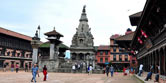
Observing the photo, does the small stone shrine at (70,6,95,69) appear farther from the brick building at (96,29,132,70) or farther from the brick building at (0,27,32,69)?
the brick building at (0,27,32,69)

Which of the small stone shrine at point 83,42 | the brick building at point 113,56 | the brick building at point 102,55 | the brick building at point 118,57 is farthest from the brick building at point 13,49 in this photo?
the brick building at point 118,57

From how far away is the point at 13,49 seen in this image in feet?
188

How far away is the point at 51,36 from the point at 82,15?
2473 cm

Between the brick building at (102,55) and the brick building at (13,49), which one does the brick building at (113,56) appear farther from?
the brick building at (13,49)

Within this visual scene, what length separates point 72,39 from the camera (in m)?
66.1

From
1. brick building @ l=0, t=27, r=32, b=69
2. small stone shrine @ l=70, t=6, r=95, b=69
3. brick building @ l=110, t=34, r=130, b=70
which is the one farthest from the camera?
brick building @ l=110, t=34, r=130, b=70

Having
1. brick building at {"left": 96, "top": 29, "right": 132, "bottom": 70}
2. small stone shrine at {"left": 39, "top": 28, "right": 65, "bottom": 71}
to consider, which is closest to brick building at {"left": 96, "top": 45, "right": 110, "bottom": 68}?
brick building at {"left": 96, "top": 29, "right": 132, "bottom": 70}

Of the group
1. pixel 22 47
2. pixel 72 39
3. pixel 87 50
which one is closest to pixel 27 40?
pixel 22 47

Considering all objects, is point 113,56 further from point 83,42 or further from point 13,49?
point 13,49

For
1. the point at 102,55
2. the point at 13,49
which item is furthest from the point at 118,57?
the point at 13,49

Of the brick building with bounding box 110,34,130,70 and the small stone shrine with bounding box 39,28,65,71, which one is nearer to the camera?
the small stone shrine with bounding box 39,28,65,71

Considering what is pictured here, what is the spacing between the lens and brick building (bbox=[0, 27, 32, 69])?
5222 cm

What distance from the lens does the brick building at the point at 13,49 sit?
2056 inches

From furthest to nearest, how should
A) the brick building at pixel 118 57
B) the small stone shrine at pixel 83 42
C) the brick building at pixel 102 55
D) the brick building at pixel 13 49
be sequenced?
the brick building at pixel 102 55
the brick building at pixel 118 57
the small stone shrine at pixel 83 42
the brick building at pixel 13 49
